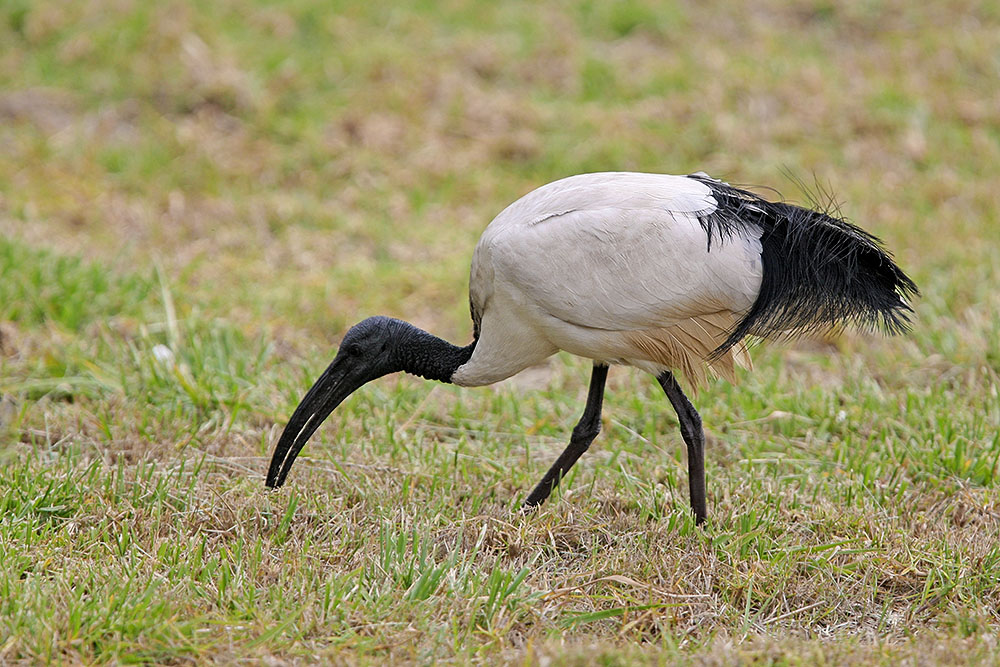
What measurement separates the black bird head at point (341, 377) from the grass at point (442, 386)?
6.1 inches

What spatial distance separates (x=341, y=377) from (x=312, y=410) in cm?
16

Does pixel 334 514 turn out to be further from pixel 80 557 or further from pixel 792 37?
pixel 792 37

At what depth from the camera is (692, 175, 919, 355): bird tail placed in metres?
3.64

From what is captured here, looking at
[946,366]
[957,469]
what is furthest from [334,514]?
[946,366]

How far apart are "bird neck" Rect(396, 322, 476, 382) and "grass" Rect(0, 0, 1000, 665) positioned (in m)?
0.45

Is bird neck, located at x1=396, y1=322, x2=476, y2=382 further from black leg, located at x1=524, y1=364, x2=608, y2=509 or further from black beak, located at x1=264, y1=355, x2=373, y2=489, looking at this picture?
black leg, located at x1=524, y1=364, x2=608, y2=509

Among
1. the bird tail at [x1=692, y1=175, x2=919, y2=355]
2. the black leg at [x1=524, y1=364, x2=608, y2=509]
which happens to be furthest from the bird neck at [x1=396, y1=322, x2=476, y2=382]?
the bird tail at [x1=692, y1=175, x2=919, y2=355]

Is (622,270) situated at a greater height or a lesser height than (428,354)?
greater

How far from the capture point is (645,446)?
4.71 m

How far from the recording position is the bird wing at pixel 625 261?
11.8 ft

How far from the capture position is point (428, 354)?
4.07 metres

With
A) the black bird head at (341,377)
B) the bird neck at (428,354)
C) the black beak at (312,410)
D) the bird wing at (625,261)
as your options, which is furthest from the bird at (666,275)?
the black beak at (312,410)

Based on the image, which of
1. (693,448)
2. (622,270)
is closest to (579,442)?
(693,448)

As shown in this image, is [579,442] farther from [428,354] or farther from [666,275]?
[666,275]
